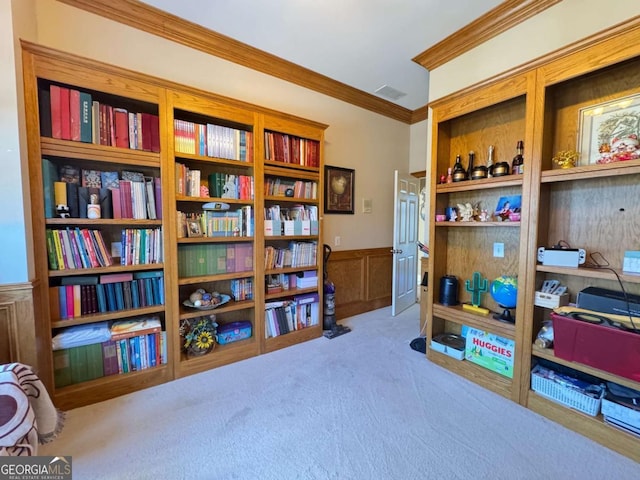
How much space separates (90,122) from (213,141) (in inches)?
32.3

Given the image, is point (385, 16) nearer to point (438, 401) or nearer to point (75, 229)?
point (75, 229)

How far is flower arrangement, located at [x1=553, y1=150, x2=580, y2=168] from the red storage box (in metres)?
1.00

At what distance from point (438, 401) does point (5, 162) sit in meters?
3.17

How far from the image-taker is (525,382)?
1.88 metres

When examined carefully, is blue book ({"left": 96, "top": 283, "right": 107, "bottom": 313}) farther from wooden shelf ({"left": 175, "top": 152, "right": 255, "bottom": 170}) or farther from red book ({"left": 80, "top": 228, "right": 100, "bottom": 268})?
wooden shelf ({"left": 175, "top": 152, "right": 255, "bottom": 170})

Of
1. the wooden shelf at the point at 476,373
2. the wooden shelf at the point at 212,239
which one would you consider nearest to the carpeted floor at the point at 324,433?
the wooden shelf at the point at 476,373

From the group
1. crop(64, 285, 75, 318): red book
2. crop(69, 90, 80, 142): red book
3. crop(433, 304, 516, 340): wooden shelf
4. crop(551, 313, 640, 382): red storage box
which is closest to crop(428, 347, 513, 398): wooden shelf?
crop(433, 304, 516, 340): wooden shelf

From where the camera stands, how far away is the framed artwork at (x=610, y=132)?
1556 millimetres

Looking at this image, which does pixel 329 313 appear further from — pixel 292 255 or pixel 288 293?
pixel 292 255

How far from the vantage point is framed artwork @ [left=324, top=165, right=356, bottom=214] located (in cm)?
Answer: 336

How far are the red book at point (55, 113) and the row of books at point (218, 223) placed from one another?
881 mm

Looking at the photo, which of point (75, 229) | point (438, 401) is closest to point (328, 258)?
point (438, 401)

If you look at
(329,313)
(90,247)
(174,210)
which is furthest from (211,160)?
(329,313)

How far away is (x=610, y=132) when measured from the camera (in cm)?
169
